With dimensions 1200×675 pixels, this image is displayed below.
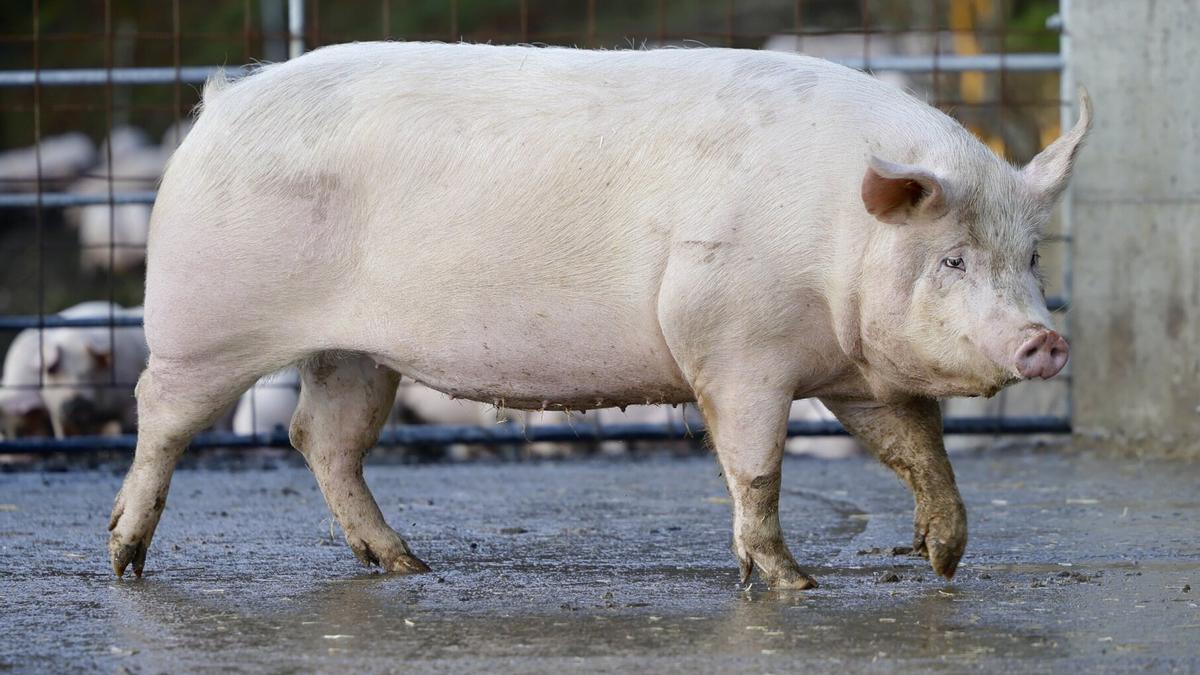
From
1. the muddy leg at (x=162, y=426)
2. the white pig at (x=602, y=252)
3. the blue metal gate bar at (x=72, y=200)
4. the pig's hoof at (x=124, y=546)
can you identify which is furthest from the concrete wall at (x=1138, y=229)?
the pig's hoof at (x=124, y=546)

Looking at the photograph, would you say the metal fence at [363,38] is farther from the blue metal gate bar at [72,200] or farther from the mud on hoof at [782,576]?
the mud on hoof at [782,576]

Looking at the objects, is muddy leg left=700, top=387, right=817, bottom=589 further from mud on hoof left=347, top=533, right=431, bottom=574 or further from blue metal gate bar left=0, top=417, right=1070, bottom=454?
blue metal gate bar left=0, top=417, right=1070, bottom=454

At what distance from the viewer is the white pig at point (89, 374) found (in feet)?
28.5

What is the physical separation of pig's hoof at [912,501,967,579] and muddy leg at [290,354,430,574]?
1264 mm

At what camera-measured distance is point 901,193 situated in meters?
4.02

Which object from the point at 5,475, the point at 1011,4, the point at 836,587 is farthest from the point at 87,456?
the point at 1011,4

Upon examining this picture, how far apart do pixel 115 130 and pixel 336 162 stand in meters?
17.2

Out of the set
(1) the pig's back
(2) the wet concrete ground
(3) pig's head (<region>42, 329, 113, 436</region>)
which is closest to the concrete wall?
(2) the wet concrete ground

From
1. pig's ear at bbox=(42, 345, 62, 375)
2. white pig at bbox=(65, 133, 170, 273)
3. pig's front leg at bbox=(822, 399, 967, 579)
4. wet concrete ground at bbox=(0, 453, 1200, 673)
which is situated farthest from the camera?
white pig at bbox=(65, 133, 170, 273)

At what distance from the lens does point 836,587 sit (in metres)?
4.22

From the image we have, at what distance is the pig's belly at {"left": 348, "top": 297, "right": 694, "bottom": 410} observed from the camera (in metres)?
4.38

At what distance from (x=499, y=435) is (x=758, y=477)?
3386 mm

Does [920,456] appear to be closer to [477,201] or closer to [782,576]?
[782,576]

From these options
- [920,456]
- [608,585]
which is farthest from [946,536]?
[608,585]
